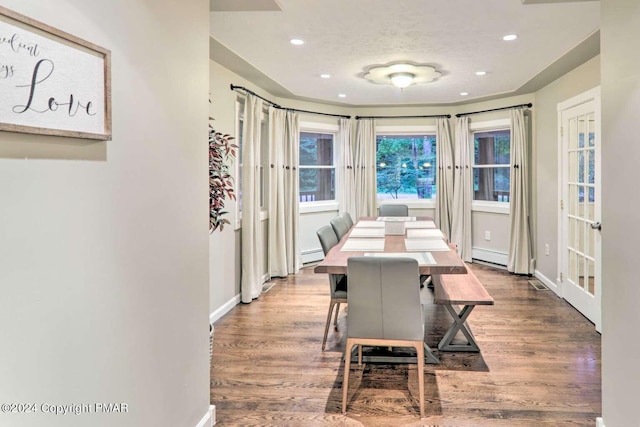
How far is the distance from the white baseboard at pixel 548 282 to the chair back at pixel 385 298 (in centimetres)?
314

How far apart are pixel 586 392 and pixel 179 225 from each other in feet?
8.27

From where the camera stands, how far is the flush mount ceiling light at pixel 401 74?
14.3 ft

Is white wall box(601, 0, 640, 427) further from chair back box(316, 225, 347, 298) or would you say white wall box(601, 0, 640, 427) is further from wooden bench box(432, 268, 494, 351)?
chair back box(316, 225, 347, 298)

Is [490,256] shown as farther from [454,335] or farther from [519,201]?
[454,335]

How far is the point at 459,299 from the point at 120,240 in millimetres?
2273

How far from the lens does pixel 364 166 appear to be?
6.86 metres

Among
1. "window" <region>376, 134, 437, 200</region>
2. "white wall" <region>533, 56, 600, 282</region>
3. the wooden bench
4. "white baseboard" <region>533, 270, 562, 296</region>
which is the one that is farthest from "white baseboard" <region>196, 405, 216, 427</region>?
"window" <region>376, 134, 437, 200</region>

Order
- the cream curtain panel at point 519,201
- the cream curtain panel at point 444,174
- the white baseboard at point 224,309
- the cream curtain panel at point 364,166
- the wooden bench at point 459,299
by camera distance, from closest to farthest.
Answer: the wooden bench at point 459,299 → the white baseboard at point 224,309 → the cream curtain panel at point 519,201 → the cream curtain panel at point 444,174 → the cream curtain panel at point 364,166

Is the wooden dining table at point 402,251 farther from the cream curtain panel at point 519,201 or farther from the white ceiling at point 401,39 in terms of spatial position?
the cream curtain panel at point 519,201

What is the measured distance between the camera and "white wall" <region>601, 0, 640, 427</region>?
5.82 feet

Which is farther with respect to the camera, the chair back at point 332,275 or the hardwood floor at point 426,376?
the chair back at point 332,275

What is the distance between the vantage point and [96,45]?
133cm

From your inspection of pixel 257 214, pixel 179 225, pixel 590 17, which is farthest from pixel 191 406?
pixel 590 17

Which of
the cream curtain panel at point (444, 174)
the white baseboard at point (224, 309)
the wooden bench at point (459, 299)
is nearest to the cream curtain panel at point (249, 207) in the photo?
the white baseboard at point (224, 309)
